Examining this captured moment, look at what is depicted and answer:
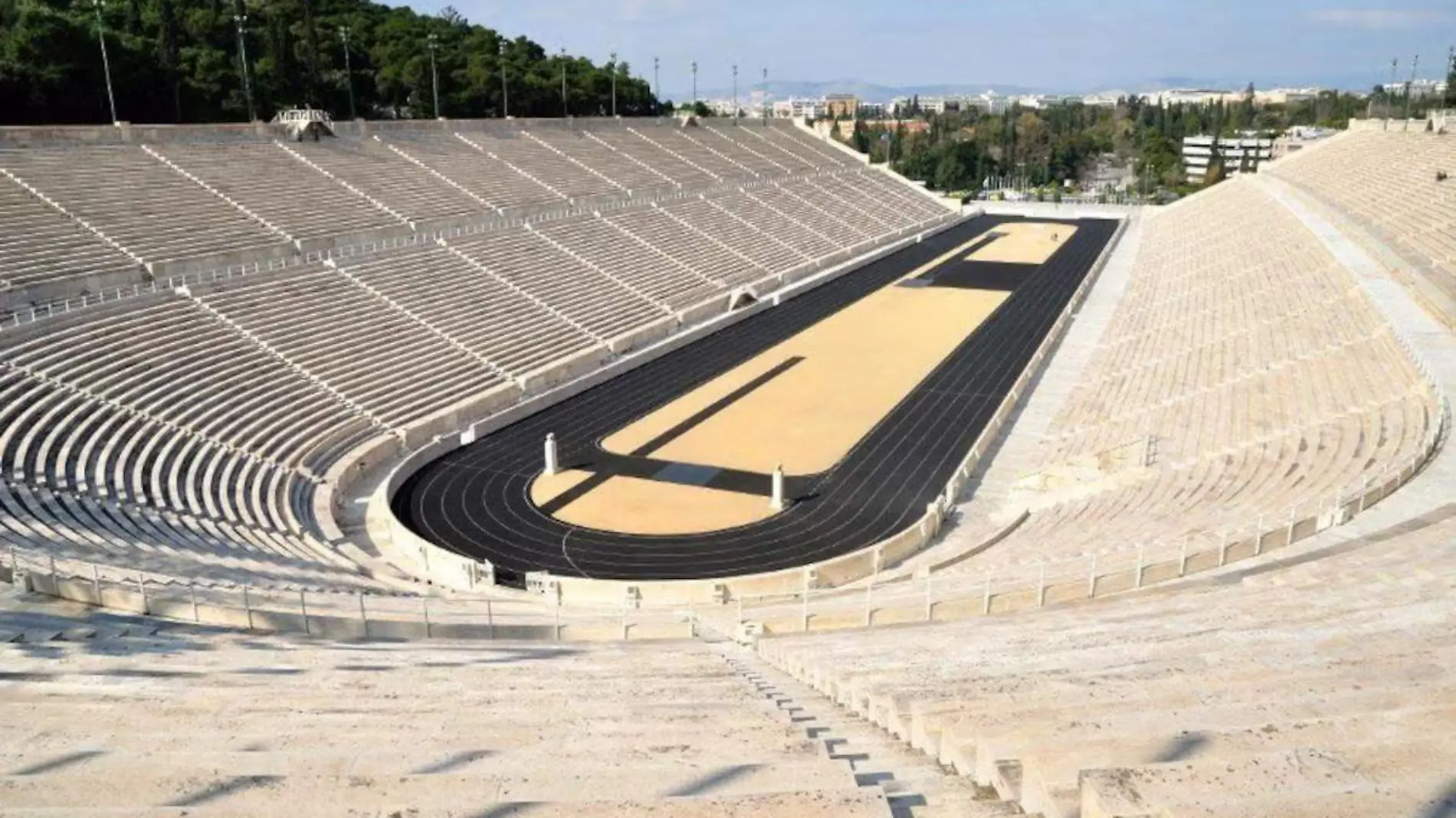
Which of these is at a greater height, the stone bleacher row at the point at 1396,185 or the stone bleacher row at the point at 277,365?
the stone bleacher row at the point at 1396,185

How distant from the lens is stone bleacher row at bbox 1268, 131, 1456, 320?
29562 millimetres

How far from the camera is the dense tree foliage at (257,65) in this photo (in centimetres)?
3959

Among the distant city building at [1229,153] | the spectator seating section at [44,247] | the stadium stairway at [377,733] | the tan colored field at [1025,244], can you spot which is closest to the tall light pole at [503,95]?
the tan colored field at [1025,244]

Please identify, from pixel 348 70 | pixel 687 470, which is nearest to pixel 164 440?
pixel 687 470

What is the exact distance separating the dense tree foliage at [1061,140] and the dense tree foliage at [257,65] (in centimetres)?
3958

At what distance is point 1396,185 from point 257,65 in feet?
178

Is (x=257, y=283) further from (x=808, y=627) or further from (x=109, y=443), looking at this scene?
(x=808, y=627)

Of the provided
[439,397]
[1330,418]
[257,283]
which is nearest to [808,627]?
[1330,418]

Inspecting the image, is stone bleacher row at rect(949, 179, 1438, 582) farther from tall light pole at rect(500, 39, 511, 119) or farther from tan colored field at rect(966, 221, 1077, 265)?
tall light pole at rect(500, 39, 511, 119)

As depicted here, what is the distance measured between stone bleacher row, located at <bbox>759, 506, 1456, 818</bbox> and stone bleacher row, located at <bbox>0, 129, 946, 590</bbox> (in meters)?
9.07

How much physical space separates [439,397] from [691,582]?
38.4 feet

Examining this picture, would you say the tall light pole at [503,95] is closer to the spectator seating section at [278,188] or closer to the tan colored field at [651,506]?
the spectator seating section at [278,188]

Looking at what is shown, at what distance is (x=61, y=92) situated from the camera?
40.2 meters

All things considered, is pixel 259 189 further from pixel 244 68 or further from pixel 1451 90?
pixel 1451 90
